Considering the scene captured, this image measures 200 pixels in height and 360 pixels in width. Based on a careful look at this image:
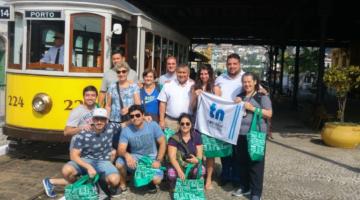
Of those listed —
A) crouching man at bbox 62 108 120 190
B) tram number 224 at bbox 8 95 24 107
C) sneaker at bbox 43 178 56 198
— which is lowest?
sneaker at bbox 43 178 56 198

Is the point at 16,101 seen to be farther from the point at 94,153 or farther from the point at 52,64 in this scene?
the point at 94,153

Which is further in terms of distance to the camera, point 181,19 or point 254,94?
point 181,19

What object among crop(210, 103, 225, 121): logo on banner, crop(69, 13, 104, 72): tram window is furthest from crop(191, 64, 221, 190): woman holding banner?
crop(69, 13, 104, 72): tram window

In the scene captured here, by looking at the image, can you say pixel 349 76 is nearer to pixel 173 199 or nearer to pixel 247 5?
pixel 173 199

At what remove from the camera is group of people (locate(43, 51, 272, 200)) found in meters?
5.81

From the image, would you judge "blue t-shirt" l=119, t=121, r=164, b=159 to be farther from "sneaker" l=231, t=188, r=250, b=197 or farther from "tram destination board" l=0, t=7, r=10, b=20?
"tram destination board" l=0, t=7, r=10, b=20

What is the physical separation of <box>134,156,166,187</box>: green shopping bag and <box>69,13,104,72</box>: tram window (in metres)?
2.40

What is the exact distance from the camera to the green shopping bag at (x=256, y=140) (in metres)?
5.97

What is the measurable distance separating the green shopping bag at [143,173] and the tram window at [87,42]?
7.87 feet

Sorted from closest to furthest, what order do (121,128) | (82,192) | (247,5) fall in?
(82,192) → (121,128) → (247,5)

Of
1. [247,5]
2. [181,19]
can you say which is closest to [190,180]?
[247,5]

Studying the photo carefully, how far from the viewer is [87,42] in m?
8.05

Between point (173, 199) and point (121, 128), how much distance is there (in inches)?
41.6

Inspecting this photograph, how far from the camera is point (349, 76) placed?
10.7m
